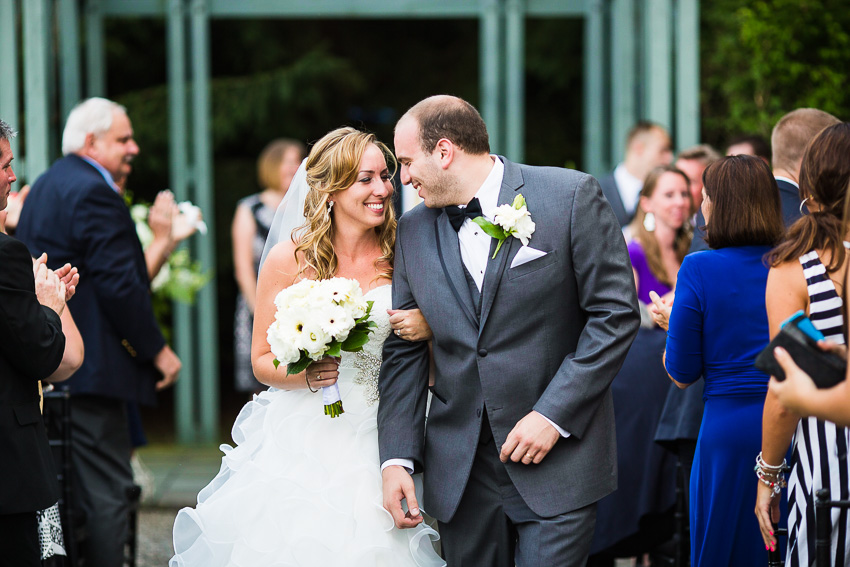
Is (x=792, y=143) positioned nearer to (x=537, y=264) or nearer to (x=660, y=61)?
(x=537, y=264)

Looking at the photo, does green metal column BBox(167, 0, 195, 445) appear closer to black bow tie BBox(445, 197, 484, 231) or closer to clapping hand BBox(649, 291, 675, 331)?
clapping hand BBox(649, 291, 675, 331)

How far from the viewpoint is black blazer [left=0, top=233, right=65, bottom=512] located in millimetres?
3400

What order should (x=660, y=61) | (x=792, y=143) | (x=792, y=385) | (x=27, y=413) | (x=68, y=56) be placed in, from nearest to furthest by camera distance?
1. (x=792, y=385)
2. (x=27, y=413)
3. (x=792, y=143)
4. (x=660, y=61)
5. (x=68, y=56)

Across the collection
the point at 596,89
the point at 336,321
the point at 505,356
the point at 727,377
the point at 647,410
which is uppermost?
the point at 596,89

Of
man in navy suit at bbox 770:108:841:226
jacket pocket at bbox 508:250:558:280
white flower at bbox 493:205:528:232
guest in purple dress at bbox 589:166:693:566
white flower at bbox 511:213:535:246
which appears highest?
man in navy suit at bbox 770:108:841:226

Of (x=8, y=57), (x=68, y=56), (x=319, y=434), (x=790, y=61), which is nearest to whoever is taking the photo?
(x=319, y=434)

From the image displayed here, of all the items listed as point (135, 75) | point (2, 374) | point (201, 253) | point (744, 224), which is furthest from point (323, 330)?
point (135, 75)

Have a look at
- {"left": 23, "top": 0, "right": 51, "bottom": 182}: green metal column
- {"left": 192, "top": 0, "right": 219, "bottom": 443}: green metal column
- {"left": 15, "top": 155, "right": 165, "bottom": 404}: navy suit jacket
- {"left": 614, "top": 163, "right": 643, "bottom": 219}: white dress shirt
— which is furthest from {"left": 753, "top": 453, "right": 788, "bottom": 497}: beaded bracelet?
{"left": 192, "top": 0, "right": 219, "bottom": 443}: green metal column

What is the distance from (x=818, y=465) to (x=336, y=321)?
1.59 metres

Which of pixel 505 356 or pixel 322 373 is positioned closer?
pixel 505 356

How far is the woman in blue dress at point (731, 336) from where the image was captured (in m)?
3.71

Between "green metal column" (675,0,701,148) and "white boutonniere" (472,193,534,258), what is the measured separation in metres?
4.54

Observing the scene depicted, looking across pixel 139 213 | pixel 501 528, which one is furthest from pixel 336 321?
pixel 139 213

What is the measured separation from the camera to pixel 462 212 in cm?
360
